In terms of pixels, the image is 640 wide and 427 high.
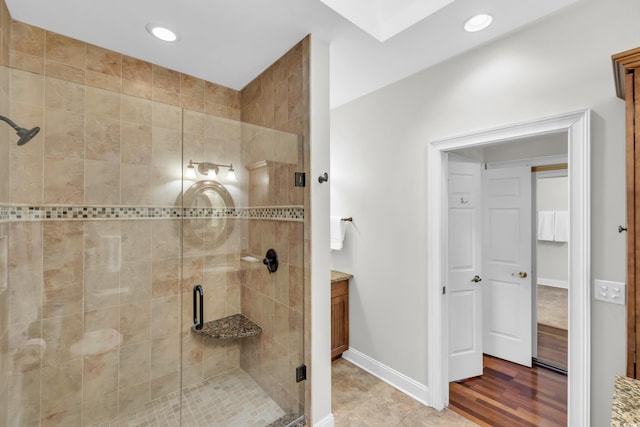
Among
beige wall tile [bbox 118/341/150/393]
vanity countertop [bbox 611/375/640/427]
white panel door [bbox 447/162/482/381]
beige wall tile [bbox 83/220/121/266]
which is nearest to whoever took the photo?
vanity countertop [bbox 611/375/640/427]

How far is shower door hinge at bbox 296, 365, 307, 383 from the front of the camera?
189 centimetres

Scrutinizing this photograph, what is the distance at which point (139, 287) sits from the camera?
1.84 m

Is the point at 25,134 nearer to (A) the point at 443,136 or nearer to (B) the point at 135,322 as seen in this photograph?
(B) the point at 135,322

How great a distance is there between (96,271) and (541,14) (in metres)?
3.08

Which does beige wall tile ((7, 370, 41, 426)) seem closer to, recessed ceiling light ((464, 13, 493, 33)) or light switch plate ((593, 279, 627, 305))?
light switch plate ((593, 279, 627, 305))

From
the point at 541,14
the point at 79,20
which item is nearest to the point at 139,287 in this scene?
the point at 79,20

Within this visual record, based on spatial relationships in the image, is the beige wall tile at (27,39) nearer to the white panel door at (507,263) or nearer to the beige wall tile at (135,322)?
the beige wall tile at (135,322)

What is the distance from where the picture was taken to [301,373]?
6.20ft

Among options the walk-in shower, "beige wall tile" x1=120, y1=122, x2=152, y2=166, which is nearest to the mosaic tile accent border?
the walk-in shower

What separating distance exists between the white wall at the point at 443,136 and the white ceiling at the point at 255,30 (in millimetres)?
182

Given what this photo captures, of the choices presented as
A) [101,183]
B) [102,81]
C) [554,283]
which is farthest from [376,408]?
[554,283]

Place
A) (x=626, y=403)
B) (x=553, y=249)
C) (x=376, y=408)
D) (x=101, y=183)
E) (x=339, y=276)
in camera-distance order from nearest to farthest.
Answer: (x=626, y=403) → (x=101, y=183) → (x=376, y=408) → (x=339, y=276) → (x=553, y=249)

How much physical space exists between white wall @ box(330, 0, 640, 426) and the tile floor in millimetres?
210

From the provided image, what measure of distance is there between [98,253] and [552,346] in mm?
4409
